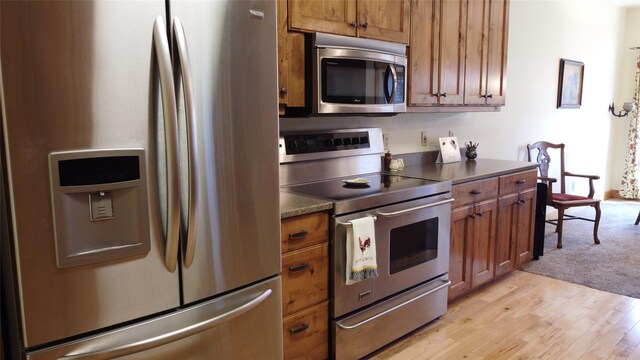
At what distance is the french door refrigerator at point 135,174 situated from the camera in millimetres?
1118

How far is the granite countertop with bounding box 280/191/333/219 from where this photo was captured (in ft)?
6.31

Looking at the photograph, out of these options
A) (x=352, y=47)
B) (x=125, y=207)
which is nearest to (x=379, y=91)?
(x=352, y=47)

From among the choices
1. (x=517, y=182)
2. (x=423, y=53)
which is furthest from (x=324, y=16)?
(x=517, y=182)

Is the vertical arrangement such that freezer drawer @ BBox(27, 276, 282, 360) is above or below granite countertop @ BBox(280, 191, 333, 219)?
below

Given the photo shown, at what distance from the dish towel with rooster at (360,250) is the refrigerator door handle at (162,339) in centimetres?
66

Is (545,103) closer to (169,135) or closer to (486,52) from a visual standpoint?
(486,52)

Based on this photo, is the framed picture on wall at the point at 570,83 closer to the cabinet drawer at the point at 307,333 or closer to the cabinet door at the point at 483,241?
the cabinet door at the point at 483,241

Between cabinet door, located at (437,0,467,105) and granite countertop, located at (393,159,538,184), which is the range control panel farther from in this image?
cabinet door, located at (437,0,467,105)

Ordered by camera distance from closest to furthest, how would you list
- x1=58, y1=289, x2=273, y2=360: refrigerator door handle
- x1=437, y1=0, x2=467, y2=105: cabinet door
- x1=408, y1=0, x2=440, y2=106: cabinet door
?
x1=58, y1=289, x2=273, y2=360: refrigerator door handle, x1=408, y1=0, x2=440, y2=106: cabinet door, x1=437, y1=0, x2=467, y2=105: cabinet door

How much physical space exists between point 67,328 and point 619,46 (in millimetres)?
7424

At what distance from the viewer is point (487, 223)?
3.17 meters

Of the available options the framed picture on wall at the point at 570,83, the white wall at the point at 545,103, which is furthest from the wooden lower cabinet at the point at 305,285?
the framed picture on wall at the point at 570,83

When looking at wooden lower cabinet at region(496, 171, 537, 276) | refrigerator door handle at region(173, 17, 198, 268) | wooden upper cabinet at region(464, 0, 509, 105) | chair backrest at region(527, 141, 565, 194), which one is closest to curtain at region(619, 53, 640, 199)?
chair backrest at region(527, 141, 565, 194)

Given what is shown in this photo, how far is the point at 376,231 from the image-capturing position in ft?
7.43
